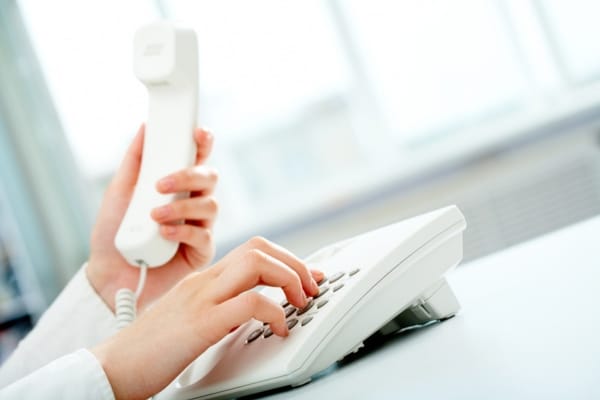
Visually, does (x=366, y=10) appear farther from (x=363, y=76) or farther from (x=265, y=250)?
(x=265, y=250)

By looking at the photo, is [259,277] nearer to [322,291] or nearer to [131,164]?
[322,291]

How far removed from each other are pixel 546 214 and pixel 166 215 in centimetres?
190

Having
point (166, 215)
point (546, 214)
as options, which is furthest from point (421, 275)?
point (546, 214)

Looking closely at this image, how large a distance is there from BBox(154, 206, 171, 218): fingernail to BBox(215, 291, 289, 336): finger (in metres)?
0.39

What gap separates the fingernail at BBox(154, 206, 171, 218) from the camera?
0.97m

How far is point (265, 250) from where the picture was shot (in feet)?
2.11

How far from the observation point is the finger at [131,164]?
1.12 meters

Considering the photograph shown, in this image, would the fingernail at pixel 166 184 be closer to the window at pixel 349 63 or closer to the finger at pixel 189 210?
the finger at pixel 189 210

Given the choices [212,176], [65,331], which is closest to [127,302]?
[65,331]

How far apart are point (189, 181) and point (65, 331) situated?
266 millimetres

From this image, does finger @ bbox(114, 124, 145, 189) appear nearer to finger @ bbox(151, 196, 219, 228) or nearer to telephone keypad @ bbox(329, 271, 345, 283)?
finger @ bbox(151, 196, 219, 228)

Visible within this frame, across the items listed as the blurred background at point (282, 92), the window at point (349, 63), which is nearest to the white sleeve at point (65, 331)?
the blurred background at point (282, 92)

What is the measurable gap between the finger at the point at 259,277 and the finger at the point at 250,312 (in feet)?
0.05

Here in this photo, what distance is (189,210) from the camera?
3.25 feet
